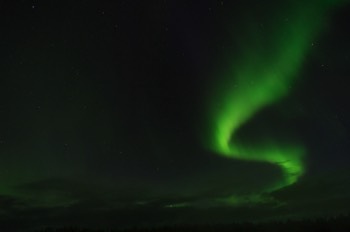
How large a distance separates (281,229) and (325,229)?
6276 mm

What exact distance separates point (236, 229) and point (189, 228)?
4983mm

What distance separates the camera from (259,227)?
53312mm

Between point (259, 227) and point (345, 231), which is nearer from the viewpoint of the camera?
point (345, 231)

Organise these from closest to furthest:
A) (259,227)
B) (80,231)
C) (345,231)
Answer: (345,231), (80,231), (259,227)

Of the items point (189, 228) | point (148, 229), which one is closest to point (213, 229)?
point (189, 228)

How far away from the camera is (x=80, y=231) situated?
49.6 m

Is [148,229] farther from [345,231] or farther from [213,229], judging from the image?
[345,231]

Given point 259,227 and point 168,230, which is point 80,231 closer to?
point 168,230

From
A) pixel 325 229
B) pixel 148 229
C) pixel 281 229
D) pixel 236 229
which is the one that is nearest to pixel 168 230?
pixel 148 229

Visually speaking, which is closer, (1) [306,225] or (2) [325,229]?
(2) [325,229]

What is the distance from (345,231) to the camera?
45.0m

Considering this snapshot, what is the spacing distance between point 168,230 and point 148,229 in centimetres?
208

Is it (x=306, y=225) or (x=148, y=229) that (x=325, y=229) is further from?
(x=148, y=229)

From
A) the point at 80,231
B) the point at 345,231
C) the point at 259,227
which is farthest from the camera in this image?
the point at 259,227
